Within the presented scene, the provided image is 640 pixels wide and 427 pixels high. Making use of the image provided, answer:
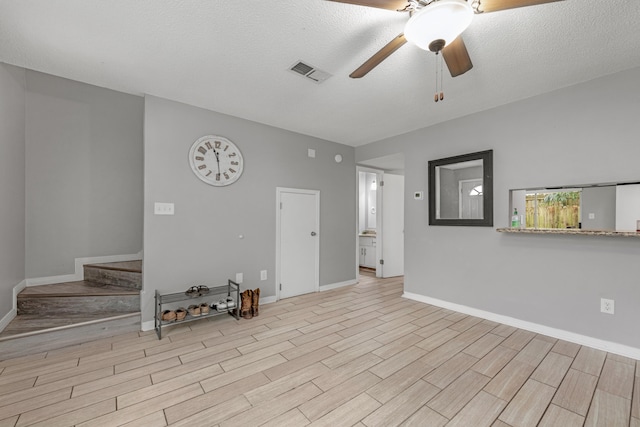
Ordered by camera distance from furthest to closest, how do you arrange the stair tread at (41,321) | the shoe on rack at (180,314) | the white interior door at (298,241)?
the white interior door at (298,241), the shoe on rack at (180,314), the stair tread at (41,321)

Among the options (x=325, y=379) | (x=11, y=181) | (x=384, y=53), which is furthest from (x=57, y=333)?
(x=384, y=53)

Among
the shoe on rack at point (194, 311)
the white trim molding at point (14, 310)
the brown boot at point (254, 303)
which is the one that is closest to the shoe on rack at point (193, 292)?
the shoe on rack at point (194, 311)

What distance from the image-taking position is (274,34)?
193 cm

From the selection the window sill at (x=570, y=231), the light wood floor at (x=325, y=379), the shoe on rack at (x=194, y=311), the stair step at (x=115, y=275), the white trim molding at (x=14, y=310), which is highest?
the window sill at (x=570, y=231)

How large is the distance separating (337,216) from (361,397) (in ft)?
10.1

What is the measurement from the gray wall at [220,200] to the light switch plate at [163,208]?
45mm

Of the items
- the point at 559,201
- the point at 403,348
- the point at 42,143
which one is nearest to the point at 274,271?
the point at 403,348

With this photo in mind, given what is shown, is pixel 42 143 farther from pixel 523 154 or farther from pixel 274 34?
pixel 523 154

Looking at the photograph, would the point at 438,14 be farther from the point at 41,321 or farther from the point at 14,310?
the point at 14,310

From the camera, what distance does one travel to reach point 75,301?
280 cm

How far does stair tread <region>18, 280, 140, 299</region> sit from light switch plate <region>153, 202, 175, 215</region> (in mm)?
927

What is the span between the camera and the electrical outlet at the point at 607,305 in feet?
7.91

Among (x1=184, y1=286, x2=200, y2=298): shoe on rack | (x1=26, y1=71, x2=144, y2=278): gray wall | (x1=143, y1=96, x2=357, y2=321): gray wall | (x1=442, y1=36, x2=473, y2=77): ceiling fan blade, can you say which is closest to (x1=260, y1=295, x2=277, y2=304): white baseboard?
(x1=143, y1=96, x2=357, y2=321): gray wall

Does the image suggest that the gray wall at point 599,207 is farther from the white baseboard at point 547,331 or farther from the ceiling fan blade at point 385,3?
the ceiling fan blade at point 385,3
